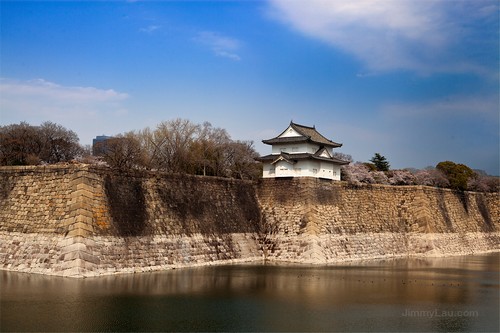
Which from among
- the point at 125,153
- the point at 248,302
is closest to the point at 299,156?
the point at 248,302

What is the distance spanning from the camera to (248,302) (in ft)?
52.9

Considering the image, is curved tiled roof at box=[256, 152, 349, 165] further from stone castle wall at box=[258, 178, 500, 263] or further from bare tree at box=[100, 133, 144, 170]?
bare tree at box=[100, 133, 144, 170]

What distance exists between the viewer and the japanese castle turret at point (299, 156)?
2980cm

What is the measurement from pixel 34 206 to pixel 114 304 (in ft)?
26.8

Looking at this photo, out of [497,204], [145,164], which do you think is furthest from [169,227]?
[497,204]

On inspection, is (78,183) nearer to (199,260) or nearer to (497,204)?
(199,260)

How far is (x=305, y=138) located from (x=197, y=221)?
26.3 feet

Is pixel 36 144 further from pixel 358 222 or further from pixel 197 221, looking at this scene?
pixel 358 222

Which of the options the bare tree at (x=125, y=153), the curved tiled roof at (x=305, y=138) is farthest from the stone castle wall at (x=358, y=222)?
the bare tree at (x=125, y=153)

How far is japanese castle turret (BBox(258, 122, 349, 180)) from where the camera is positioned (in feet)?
97.8

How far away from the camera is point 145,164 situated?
40.2m

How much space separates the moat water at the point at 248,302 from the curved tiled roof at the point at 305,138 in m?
8.92

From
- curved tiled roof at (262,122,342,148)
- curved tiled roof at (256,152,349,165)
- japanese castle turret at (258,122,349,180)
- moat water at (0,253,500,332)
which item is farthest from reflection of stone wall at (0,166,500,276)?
curved tiled roof at (262,122,342,148)

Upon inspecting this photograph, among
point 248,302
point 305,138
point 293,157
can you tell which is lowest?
point 248,302
